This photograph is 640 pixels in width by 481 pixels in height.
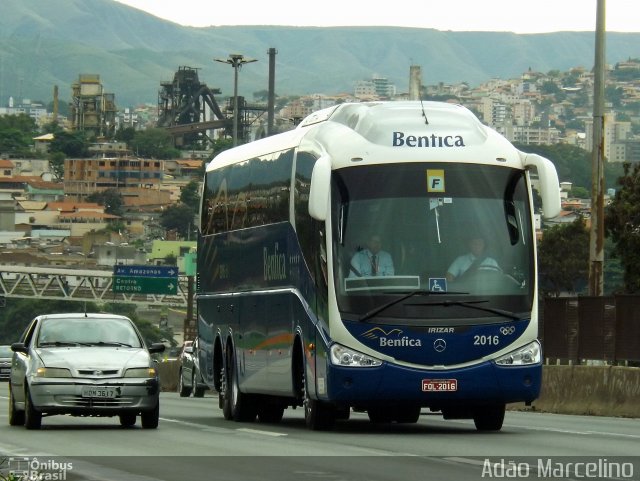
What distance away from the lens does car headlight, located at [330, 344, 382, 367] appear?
1989cm

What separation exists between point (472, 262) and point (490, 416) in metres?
2.30

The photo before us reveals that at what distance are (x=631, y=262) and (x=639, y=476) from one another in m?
46.0

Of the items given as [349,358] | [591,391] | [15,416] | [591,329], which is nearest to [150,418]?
[15,416]

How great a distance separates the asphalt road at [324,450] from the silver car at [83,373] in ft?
0.96

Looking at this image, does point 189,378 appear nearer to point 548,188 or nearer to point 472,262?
point 472,262

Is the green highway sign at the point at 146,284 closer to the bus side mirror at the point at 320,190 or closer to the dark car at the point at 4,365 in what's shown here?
the dark car at the point at 4,365

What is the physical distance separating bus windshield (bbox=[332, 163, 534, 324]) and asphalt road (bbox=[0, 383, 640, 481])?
139cm

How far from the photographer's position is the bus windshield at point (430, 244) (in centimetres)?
1989

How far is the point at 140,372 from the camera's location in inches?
867

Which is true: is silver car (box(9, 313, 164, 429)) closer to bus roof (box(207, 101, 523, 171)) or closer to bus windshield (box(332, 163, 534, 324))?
bus windshield (box(332, 163, 534, 324))

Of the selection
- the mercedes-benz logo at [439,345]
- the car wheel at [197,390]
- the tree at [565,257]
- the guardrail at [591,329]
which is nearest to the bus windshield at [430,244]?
the mercedes-benz logo at [439,345]

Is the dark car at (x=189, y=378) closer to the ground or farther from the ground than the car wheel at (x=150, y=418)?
closer to the ground

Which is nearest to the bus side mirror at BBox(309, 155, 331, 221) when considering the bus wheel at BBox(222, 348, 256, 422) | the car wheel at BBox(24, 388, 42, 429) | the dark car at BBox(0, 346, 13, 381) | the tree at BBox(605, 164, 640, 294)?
the car wheel at BBox(24, 388, 42, 429)

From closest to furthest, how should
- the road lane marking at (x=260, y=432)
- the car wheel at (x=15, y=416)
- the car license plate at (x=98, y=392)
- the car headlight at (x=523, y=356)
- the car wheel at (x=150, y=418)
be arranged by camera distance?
the car headlight at (x=523, y=356), the road lane marking at (x=260, y=432), the car license plate at (x=98, y=392), the car wheel at (x=150, y=418), the car wheel at (x=15, y=416)
